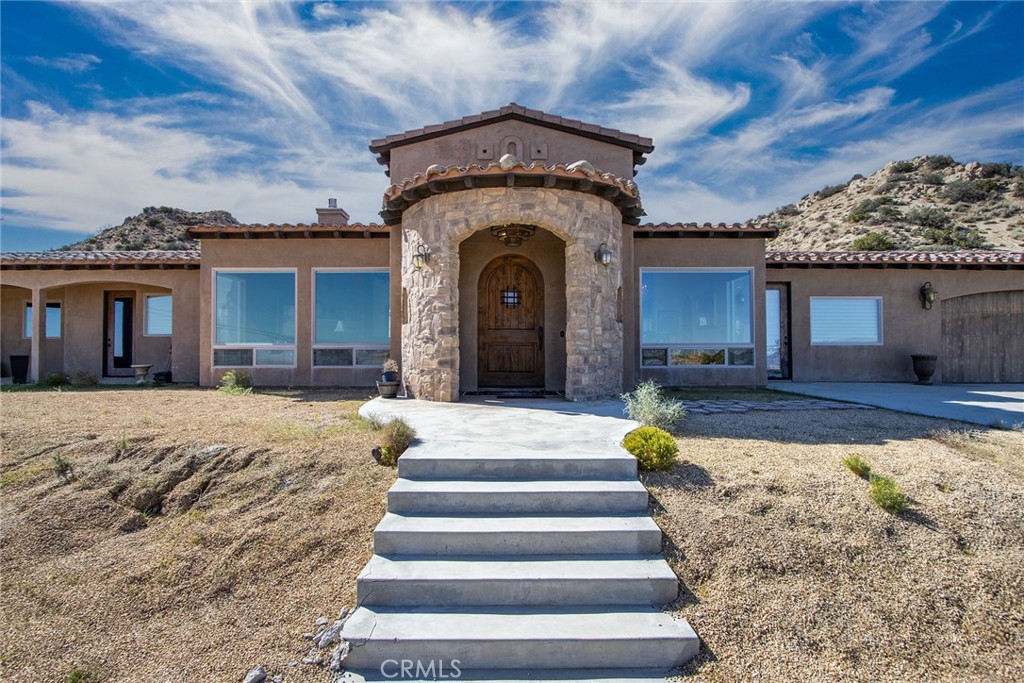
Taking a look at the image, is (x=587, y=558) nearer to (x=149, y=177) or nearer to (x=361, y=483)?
(x=361, y=483)

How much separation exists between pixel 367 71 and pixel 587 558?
35.9ft

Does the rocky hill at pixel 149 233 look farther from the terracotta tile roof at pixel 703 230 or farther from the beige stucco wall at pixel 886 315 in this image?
the beige stucco wall at pixel 886 315

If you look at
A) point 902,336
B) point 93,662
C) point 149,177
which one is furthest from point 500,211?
point 149,177

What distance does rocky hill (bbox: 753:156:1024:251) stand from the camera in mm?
24984

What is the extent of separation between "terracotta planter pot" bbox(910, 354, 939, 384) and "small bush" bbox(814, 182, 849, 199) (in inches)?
1091

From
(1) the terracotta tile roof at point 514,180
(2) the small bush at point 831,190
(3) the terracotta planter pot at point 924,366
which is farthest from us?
(2) the small bush at point 831,190

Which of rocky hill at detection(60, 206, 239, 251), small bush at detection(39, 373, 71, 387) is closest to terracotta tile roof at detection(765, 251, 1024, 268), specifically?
small bush at detection(39, 373, 71, 387)

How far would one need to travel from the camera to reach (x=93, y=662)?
10.7ft

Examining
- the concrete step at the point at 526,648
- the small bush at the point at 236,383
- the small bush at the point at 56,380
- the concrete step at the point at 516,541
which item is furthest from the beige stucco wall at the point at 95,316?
the concrete step at the point at 526,648

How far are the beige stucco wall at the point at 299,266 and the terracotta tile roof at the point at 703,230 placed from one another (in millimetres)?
6436

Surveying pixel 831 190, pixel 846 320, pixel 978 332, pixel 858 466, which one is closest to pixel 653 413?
pixel 858 466

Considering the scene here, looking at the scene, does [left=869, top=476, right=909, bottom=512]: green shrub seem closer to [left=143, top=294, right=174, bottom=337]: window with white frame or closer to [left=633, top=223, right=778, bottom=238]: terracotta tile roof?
[left=633, top=223, right=778, bottom=238]: terracotta tile roof

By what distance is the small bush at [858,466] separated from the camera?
4840 mm

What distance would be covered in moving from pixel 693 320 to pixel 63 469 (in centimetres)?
1172
